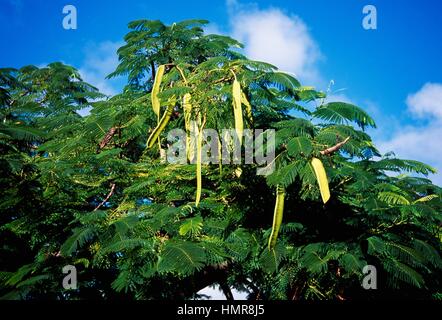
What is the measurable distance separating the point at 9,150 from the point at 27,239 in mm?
1167

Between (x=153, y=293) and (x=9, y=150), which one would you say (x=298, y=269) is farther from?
(x=9, y=150)

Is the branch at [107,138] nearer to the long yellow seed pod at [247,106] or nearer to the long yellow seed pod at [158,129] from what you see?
the long yellow seed pod at [158,129]

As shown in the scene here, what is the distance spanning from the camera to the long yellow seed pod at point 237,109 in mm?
3404

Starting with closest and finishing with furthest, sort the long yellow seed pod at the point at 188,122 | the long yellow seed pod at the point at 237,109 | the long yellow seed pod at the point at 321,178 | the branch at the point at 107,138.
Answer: the long yellow seed pod at the point at 321,178 < the long yellow seed pod at the point at 237,109 < the long yellow seed pod at the point at 188,122 < the branch at the point at 107,138

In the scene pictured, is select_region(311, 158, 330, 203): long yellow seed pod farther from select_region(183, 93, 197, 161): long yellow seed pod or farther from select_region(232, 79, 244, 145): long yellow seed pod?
select_region(183, 93, 197, 161): long yellow seed pod

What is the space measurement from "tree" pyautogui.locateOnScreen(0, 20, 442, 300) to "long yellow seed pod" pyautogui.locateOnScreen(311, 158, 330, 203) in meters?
0.02

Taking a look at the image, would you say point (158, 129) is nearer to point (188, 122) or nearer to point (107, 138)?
point (188, 122)

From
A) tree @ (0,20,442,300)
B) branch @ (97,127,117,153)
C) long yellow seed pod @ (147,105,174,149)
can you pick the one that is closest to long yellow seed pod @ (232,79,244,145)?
tree @ (0,20,442,300)

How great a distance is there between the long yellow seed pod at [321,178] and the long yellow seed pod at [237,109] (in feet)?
2.29

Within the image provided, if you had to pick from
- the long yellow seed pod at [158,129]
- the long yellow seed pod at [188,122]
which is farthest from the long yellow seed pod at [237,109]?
the long yellow seed pod at [158,129]

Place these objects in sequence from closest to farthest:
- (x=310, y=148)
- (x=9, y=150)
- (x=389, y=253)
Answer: (x=310, y=148) < (x=389, y=253) < (x=9, y=150)

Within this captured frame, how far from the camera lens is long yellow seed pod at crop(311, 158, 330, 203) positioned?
3075mm

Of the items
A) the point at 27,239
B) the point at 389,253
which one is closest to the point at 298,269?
the point at 389,253

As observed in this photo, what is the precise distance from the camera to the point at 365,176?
14.0ft
